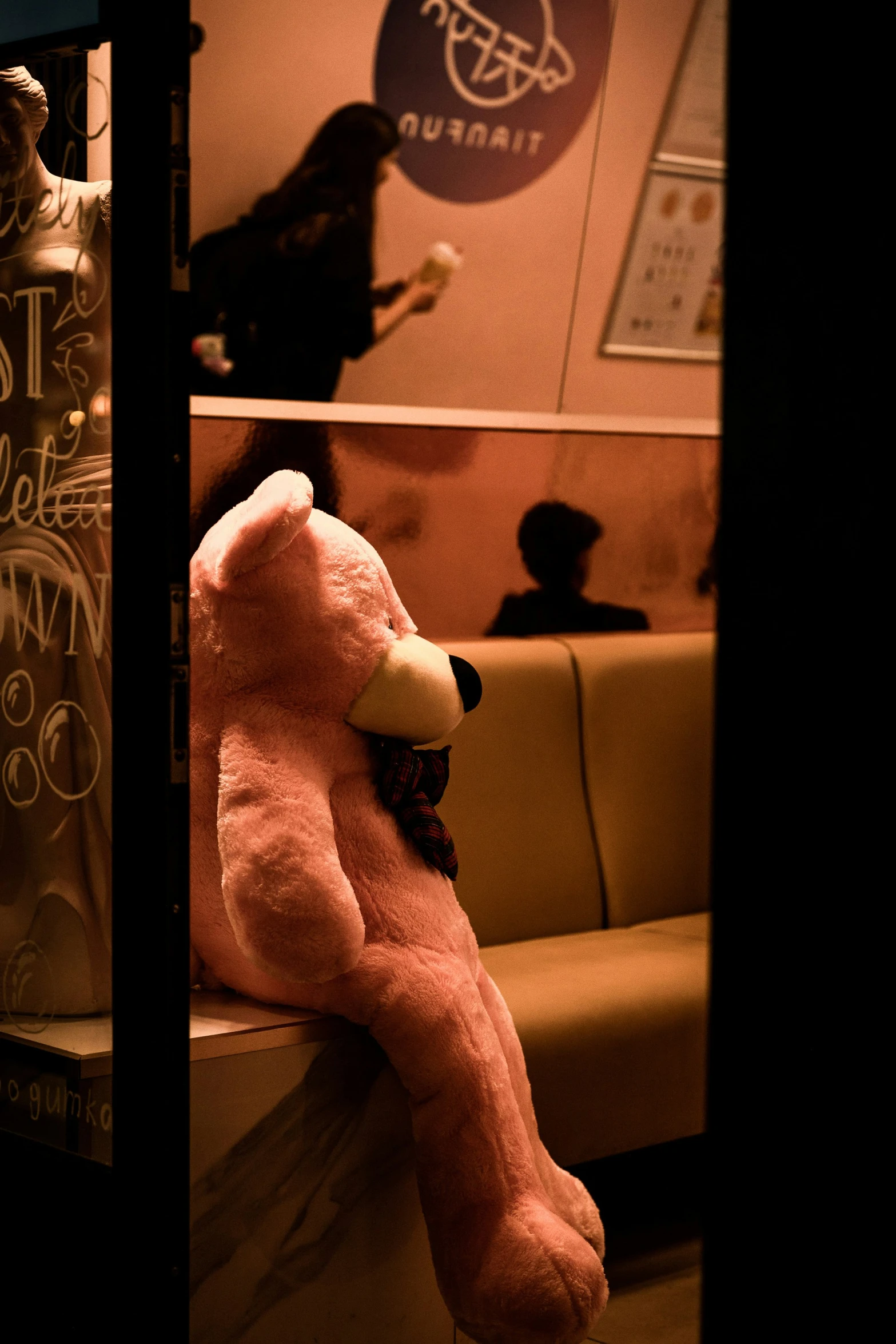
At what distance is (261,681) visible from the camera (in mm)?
1929

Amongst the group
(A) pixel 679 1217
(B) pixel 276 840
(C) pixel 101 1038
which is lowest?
(A) pixel 679 1217

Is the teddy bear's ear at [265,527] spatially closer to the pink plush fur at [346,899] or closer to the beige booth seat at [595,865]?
the pink plush fur at [346,899]

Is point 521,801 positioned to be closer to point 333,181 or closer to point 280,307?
point 280,307

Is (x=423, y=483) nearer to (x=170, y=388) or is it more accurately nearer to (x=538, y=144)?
(x=538, y=144)

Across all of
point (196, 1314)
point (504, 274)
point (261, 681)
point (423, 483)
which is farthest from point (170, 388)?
point (504, 274)

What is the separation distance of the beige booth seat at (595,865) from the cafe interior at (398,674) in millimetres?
12

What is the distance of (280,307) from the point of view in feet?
9.55

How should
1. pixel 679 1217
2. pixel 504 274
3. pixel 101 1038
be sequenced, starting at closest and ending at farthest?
pixel 101 1038 < pixel 679 1217 < pixel 504 274

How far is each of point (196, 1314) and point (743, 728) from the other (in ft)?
3.98

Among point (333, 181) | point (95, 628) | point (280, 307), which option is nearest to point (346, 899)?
point (95, 628)

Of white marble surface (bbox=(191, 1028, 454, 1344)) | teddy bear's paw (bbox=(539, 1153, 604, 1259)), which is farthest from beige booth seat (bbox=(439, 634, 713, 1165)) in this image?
white marble surface (bbox=(191, 1028, 454, 1344))

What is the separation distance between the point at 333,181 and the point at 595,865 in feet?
4.95

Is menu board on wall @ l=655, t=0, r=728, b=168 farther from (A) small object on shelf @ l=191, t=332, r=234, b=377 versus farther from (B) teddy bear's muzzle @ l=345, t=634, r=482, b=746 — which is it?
(B) teddy bear's muzzle @ l=345, t=634, r=482, b=746

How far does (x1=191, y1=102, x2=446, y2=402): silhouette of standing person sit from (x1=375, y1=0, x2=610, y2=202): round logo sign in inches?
4.2
